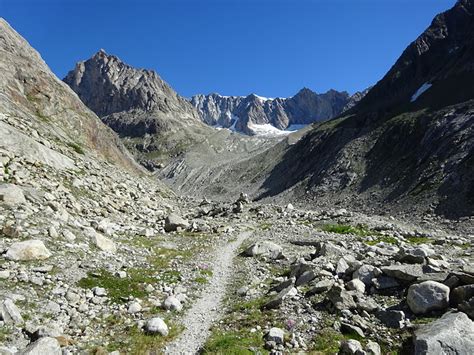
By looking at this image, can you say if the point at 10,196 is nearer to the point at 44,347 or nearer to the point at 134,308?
the point at 134,308

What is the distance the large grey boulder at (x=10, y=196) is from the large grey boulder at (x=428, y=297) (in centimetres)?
2301

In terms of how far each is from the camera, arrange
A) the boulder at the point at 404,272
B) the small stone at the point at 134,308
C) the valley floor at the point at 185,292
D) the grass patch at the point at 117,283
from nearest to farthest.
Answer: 1. the valley floor at the point at 185,292
2. the small stone at the point at 134,308
3. the boulder at the point at 404,272
4. the grass patch at the point at 117,283

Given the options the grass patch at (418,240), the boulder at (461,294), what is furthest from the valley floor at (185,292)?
the grass patch at (418,240)

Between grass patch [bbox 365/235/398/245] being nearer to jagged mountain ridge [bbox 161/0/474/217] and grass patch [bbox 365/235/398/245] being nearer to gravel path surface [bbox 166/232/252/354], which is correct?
gravel path surface [bbox 166/232/252/354]

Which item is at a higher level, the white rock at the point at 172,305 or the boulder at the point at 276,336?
the boulder at the point at 276,336

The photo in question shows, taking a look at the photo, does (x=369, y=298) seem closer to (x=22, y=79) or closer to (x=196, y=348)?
(x=196, y=348)

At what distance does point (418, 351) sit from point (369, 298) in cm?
492

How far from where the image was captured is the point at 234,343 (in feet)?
45.9

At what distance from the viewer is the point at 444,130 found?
82.2 meters

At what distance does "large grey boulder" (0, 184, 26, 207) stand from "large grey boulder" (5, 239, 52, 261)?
6137 millimetres

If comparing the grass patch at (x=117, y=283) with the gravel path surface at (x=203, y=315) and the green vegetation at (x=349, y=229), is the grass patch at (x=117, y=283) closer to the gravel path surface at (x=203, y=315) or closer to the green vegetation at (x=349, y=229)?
the gravel path surface at (x=203, y=315)

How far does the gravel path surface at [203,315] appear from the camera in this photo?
1419cm

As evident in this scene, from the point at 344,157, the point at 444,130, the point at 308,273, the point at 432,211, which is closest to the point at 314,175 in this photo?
the point at 344,157

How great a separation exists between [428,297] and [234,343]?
779cm
